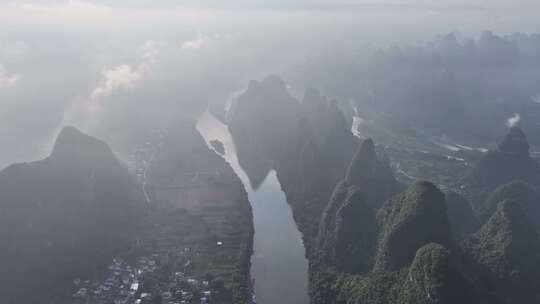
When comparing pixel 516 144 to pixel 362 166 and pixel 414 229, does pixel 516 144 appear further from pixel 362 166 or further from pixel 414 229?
pixel 414 229

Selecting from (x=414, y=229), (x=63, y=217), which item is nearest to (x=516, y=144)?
(x=414, y=229)

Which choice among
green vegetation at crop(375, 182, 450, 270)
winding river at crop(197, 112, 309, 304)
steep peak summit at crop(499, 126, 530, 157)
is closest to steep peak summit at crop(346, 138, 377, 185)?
winding river at crop(197, 112, 309, 304)

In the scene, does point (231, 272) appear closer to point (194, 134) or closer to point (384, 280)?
point (384, 280)

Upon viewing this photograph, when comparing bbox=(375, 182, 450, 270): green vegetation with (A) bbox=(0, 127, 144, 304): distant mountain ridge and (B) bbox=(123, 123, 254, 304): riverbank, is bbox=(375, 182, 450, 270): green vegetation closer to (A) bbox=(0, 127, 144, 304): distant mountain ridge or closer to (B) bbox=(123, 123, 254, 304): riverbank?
(B) bbox=(123, 123, 254, 304): riverbank

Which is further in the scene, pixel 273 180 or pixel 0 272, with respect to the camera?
pixel 273 180

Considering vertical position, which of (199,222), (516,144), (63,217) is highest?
(63,217)

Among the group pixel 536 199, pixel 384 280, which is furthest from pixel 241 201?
pixel 536 199
